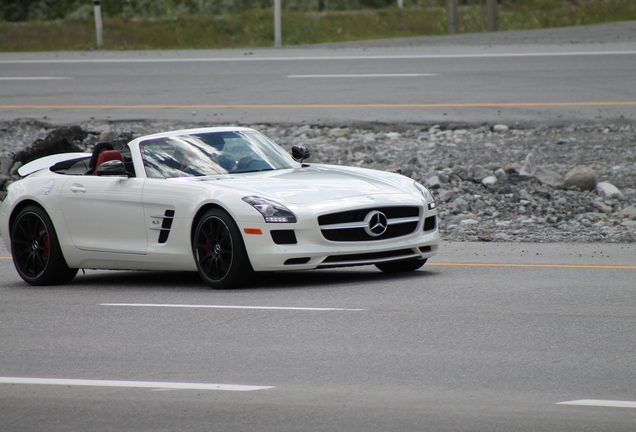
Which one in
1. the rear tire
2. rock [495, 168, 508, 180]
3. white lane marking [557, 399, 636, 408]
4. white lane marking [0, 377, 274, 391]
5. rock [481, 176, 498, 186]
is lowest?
rock [481, 176, 498, 186]

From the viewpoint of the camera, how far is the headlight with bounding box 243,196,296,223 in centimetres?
831

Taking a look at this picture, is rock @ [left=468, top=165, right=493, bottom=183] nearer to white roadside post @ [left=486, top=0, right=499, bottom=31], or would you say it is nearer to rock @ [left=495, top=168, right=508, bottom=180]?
rock @ [left=495, top=168, right=508, bottom=180]

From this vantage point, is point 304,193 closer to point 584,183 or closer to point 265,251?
point 265,251

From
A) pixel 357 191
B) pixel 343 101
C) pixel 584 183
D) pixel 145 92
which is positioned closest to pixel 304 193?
pixel 357 191

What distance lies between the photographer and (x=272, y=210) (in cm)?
834

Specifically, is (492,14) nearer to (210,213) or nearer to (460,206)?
(460,206)

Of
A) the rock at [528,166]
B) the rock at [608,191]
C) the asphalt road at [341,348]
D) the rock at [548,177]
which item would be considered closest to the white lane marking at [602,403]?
the asphalt road at [341,348]

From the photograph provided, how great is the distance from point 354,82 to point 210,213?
12.4m

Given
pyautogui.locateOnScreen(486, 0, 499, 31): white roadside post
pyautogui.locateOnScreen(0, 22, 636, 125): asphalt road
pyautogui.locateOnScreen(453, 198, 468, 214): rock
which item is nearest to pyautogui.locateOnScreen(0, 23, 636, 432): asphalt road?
pyautogui.locateOnScreen(453, 198, 468, 214): rock

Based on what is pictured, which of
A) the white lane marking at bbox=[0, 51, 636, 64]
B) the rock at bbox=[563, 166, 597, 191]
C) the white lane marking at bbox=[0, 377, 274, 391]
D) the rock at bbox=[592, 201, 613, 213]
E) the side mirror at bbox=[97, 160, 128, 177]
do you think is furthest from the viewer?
the white lane marking at bbox=[0, 51, 636, 64]

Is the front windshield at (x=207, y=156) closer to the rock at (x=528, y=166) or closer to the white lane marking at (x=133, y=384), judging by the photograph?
the white lane marking at (x=133, y=384)

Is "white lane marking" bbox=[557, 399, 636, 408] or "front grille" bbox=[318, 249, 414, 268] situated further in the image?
"front grille" bbox=[318, 249, 414, 268]

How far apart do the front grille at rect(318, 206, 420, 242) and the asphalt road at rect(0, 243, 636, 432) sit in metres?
0.43

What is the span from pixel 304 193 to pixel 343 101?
1049 centimetres
